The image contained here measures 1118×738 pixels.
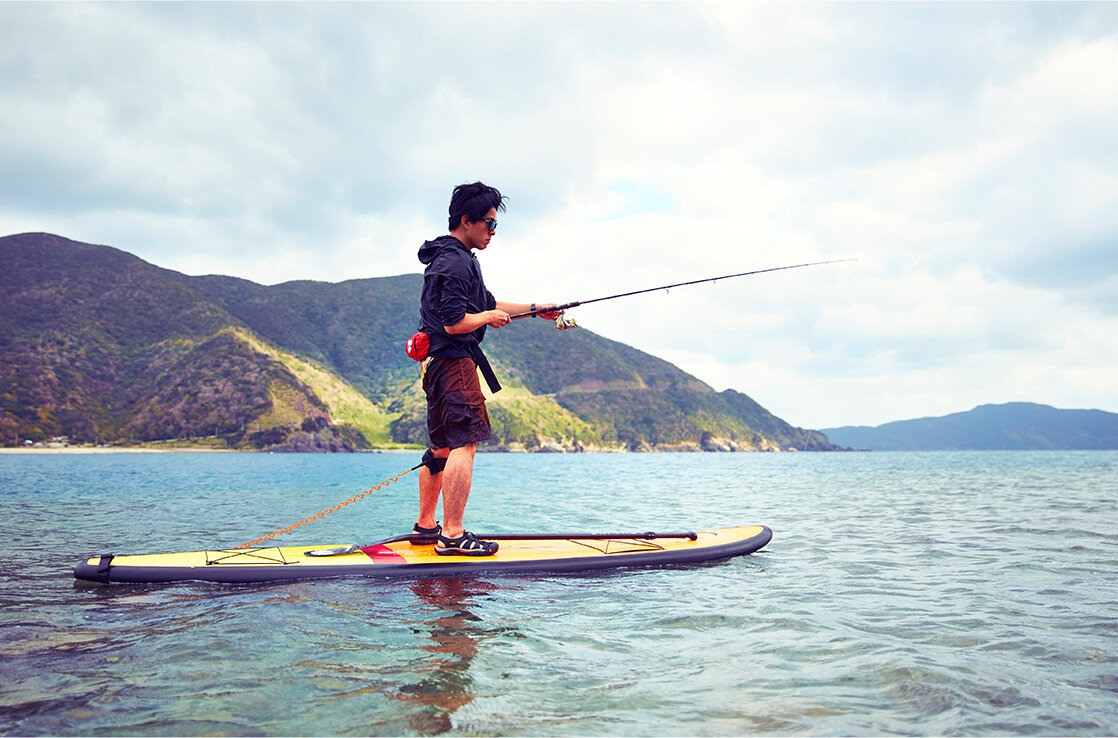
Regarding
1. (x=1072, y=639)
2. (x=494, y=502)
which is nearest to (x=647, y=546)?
(x=1072, y=639)

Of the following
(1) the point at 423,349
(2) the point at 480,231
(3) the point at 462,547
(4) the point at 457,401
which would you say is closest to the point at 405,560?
(3) the point at 462,547

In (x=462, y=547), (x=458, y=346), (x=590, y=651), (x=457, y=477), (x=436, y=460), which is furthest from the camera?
(x=436, y=460)

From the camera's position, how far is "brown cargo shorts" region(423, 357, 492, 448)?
6.38m

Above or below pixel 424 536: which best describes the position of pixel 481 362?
above

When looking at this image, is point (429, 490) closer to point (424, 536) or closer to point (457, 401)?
point (424, 536)

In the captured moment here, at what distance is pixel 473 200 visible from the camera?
22.1 ft

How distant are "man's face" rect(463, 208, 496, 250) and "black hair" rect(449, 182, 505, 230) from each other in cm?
5

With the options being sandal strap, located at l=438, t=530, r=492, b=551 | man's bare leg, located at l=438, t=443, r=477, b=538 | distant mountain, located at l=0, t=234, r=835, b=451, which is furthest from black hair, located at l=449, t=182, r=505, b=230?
distant mountain, located at l=0, t=234, r=835, b=451

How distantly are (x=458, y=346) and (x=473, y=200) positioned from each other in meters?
1.60

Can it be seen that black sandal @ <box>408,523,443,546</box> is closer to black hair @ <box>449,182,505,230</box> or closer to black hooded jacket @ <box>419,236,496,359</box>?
black hooded jacket @ <box>419,236,496,359</box>

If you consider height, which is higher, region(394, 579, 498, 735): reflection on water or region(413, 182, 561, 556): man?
region(413, 182, 561, 556): man

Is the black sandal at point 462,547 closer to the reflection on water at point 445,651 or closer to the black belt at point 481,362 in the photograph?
the reflection on water at point 445,651

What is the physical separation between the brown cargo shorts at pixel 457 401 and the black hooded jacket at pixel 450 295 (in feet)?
0.43

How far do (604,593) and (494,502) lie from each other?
14182 millimetres
